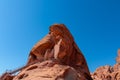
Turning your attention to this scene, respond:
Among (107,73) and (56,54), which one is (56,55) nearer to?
(56,54)

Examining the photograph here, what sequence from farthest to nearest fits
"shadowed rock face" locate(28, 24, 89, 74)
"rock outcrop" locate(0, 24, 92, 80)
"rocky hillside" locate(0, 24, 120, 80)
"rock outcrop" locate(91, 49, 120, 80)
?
"rock outcrop" locate(91, 49, 120, 80) → "shadowed rock face" locate(28, 24, 89, 74) → "rocky hillside" locate(0, 24, 120, 80) → "rock outcrop" locate(0, 24, 92, 80)

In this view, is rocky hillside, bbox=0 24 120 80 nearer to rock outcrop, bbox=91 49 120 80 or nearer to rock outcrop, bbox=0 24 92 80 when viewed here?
rock outcrop, bbox=0 24 92 80

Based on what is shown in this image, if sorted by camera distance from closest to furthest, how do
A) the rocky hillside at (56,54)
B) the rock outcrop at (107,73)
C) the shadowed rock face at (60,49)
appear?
1. the rocky hillside at (56,54)
2. the shadowed rock face at (60,49)
3. the rock outcrop at (107,73)

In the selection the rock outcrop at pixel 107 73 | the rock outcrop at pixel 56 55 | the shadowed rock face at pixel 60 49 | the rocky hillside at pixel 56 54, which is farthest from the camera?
the rock outcrop at pixel 107 73

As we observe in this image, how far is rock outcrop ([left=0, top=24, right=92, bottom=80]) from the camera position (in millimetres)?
20625

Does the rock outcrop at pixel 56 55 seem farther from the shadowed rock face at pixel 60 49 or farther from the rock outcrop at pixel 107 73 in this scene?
the rock outcrop at pixel 107 73

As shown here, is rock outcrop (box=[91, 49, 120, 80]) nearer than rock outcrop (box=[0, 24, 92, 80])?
No

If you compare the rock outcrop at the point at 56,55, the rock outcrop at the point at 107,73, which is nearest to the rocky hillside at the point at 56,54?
the rock outcrop at the point at 56,55

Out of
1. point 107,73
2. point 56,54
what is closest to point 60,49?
point 56,54

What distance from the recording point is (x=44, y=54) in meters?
24.5

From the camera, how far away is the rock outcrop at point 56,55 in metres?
20.6

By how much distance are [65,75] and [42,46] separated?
24.0 ft

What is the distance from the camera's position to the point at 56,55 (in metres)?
22.9

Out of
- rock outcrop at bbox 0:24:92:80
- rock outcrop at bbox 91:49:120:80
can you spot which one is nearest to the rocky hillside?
rock outcrop at bbox 0:24:92:80
